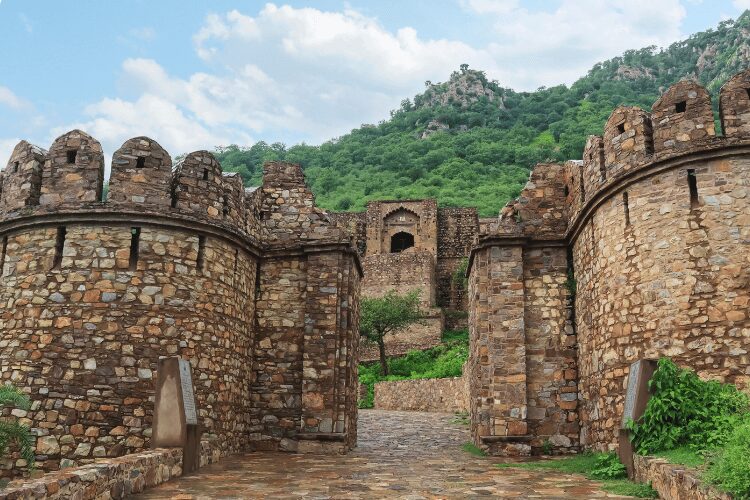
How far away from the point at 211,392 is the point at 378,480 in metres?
3.47

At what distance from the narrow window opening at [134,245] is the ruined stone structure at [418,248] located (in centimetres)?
3425

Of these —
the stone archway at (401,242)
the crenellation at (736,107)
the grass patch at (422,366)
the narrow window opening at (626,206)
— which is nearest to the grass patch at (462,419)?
the grass patch at (422,366)

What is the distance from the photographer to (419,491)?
7.16m

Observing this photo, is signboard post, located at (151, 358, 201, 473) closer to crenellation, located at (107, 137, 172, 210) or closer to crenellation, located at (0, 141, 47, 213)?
crenellation, located at (107, 137, 172, 210)

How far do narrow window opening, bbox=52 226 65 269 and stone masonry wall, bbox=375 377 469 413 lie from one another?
52.1 feet

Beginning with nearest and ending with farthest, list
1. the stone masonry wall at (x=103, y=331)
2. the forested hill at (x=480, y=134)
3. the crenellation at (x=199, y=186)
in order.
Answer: the stone masonry wall at (x=103, y=331) → the crenellation at (x=199, y=186) → the forested hill at (x=480, y=134)

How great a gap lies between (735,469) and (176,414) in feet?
20.6

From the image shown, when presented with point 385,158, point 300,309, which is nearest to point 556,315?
point 300,309

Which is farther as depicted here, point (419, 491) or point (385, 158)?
point (385, 158)

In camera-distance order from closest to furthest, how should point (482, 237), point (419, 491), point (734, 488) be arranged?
point (734, 488), point (419, 491), point (482, 237)

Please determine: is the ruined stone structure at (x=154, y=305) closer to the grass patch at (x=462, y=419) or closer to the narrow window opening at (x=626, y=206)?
the narrow window opening at (x=626, y=206)

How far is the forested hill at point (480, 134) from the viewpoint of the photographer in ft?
229

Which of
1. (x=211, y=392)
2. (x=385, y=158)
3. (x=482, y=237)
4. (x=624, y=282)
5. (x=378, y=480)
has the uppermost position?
(x=385, y=158)

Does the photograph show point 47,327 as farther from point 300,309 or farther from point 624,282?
point 624,282
